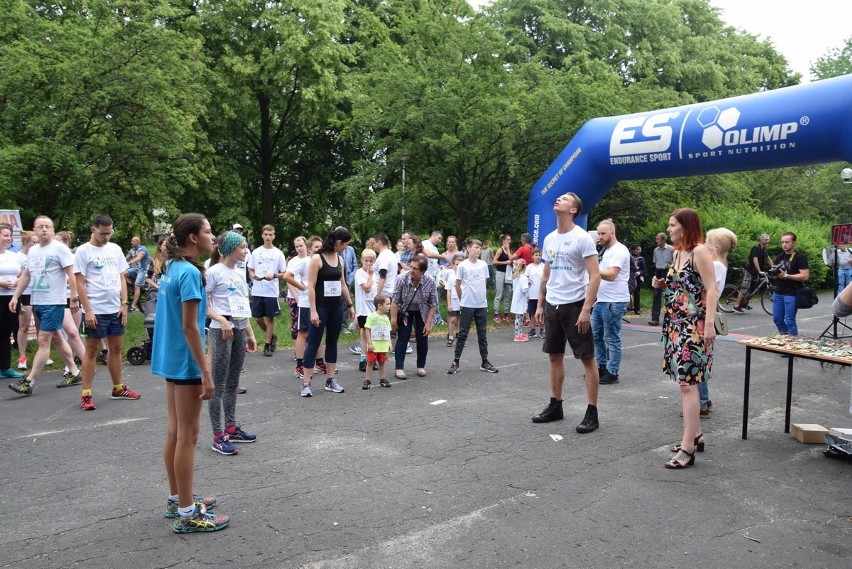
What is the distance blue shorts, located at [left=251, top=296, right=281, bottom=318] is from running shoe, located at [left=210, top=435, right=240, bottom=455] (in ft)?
16.8

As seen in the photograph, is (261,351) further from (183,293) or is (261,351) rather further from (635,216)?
(635,216)

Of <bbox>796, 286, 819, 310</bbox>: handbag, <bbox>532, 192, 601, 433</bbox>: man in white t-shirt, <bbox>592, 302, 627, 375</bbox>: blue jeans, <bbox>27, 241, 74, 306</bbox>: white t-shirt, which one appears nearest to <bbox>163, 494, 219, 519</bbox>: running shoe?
<bbox>532, 192, 601, 433</bbox>: man in white t-shirt

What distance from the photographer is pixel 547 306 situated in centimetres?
655

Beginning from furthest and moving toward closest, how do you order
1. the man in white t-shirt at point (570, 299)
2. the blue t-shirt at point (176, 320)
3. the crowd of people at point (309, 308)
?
1. the man in white t-shirt at point (570, 299)
2. the crowd of people at point (309, 308)
3. the blue t-shirt at point (176, 320)

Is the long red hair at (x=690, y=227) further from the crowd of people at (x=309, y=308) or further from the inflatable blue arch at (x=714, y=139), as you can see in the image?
the inflatable blue arch at (x=714, y=139)

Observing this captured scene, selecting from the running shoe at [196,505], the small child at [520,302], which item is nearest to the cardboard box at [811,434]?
the running shoe at [196,505]

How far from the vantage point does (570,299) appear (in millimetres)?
6289

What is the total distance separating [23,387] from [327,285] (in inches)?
145

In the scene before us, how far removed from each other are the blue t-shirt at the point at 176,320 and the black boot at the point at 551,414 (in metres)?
3.58

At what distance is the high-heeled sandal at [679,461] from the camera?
5.24m

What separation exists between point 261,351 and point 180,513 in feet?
23.2

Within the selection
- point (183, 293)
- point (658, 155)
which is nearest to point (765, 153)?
point (658, 155)

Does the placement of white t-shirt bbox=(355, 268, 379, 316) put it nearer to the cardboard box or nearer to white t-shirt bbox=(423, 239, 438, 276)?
white t-shirt bbox=(423, 239, 438, 276)

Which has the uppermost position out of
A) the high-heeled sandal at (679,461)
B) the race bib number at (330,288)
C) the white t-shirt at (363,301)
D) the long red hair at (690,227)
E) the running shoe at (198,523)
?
the long red hair at (690,227)
